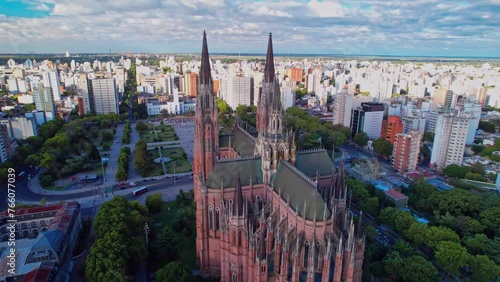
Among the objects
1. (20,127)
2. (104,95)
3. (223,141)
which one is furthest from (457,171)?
(104,95)

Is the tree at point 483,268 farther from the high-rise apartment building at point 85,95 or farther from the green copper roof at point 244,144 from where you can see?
the high-rise apartment building at point 85,95

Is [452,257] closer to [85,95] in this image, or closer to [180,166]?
[180,166]

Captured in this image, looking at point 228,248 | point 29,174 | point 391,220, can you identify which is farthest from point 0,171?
point 391,220

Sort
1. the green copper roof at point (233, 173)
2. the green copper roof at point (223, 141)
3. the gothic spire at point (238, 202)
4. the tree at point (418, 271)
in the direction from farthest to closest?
the green copper roof at point (223, 141), the green copper roof at point (233, 173), the tree at point (418, 271), the gothic spire at point (238, 202)

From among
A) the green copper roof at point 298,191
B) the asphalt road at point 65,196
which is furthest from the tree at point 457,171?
the asphalt road at point 65,196

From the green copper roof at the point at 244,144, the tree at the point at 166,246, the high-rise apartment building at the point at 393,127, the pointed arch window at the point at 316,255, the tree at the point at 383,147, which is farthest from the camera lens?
the high-rise apartment building at the point at 393,127
